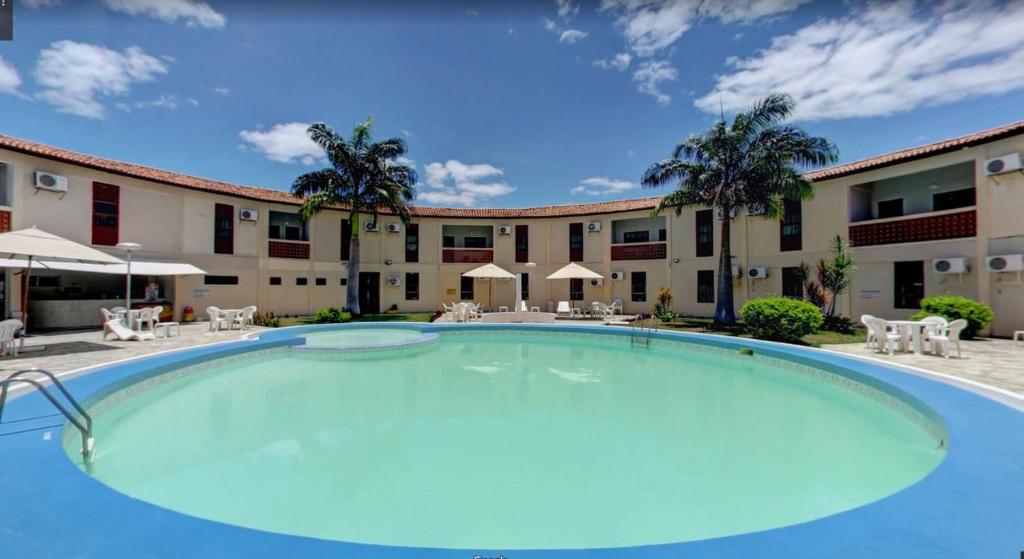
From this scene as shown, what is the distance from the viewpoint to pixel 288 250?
21.8m

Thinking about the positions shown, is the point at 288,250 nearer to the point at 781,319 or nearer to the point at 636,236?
the point at 636,236

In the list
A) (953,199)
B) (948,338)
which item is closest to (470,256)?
(948,338)

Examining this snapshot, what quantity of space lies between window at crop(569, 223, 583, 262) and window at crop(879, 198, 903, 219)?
13.7m

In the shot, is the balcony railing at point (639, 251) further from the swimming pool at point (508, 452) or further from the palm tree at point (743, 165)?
the swimming pool at point (508, 452)

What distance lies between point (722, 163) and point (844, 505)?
48.5 ft

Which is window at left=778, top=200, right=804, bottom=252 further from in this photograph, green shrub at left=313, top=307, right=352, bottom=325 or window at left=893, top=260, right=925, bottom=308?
green shrub at left=313, top=307, right=352, bottom=325

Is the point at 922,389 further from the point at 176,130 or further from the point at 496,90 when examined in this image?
the point at 176,130

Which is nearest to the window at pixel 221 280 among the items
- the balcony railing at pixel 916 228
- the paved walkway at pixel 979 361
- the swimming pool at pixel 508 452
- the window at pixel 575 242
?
the swimming pool at pixel 508 452

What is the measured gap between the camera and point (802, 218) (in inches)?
713

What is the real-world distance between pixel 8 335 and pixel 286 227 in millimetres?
15294

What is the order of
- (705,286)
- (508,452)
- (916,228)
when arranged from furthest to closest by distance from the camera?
(705,286) → (916,228) → (508,452)

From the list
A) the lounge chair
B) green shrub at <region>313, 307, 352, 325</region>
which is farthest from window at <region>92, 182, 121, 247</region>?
green shrub at <region>313, 307, 352, 325</region>

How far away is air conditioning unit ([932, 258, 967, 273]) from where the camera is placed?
534 inches

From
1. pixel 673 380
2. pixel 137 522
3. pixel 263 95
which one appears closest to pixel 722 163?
pixel 673 380
